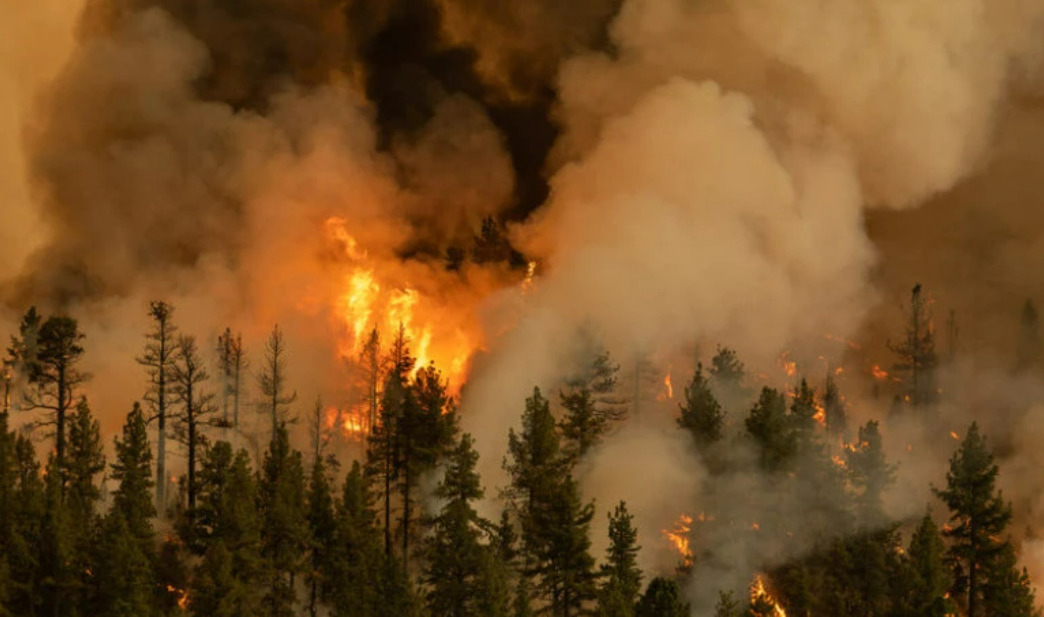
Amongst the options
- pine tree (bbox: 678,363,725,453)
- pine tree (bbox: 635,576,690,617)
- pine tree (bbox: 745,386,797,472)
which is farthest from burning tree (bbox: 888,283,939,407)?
pine tree (bbox: 635,576,690,617)

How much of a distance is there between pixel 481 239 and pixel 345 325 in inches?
455

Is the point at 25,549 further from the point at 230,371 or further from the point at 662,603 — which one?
the point at 230,371

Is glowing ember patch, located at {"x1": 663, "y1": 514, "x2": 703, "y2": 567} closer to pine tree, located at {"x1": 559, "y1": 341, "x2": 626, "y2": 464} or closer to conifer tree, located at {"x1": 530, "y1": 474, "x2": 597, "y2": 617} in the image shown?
Answer: pine tree, located at {"x1": 559, "y1": 341, "x2": 626, "y2": 464}

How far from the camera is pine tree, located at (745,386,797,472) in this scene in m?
51.0

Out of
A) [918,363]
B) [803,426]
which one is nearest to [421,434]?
[803,426]

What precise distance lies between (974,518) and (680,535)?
1323cm

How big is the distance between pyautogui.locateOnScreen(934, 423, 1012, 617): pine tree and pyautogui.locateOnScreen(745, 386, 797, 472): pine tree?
673 cm

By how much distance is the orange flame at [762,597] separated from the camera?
47275mm

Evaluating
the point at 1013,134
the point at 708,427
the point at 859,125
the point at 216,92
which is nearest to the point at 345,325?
the point at 216,92

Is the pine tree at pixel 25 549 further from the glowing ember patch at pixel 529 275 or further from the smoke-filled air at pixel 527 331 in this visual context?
the glowing ember patch at pixel 529 275

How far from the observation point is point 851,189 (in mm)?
78750

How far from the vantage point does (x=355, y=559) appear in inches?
1730

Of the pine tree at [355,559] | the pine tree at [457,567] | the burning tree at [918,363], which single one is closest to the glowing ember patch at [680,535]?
the pine tree at [457,567]

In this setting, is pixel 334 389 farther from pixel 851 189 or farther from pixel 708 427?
pixel 851 189
